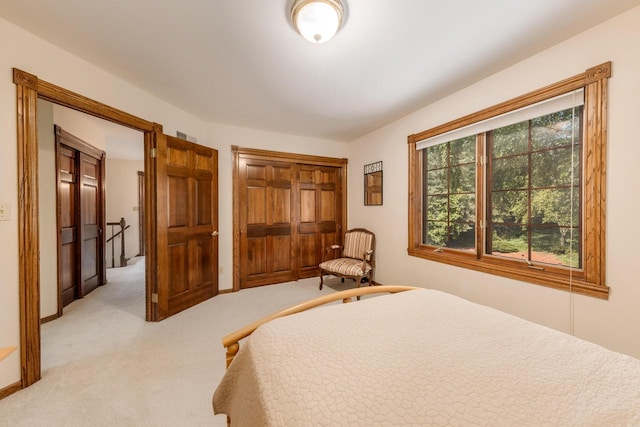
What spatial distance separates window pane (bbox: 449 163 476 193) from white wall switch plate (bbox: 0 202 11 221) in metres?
3.83

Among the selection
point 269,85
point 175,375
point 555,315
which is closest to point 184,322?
point 175,375

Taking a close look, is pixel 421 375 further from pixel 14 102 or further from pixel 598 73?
pixel 14 102

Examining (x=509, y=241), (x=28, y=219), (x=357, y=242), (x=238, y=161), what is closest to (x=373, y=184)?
(x=357, y=242)

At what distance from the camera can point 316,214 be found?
4383 millimetres

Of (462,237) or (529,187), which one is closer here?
(529,187)

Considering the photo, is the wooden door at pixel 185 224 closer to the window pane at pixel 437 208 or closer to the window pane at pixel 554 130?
the window pane at pixel 437 208

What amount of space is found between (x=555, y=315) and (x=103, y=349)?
149 inches

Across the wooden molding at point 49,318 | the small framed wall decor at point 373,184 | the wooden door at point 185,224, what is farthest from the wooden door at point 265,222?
the wooden molding at point 49,318

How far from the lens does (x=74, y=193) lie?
131 inches

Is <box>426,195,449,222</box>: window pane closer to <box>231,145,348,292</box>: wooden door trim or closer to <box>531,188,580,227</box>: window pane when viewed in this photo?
<box>531,188,580,227</box>: window pane

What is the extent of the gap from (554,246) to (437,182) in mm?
1290

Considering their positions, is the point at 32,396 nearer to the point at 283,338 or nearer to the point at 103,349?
the point at 103,349

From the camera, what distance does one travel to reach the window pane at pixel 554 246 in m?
1.91

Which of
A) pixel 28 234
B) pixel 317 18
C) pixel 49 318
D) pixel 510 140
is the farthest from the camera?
pixel 49 318
